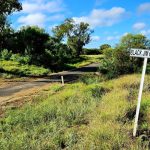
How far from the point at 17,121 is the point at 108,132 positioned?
325 centimetres

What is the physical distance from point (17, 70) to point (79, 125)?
25064 mm

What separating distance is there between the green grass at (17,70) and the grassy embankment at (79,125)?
19001 millimetres

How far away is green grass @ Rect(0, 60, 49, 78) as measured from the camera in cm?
3408

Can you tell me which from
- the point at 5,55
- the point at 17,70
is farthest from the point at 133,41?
the point at 5,55

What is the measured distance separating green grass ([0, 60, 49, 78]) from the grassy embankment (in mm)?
19001

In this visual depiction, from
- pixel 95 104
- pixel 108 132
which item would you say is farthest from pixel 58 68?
pixel 108 132

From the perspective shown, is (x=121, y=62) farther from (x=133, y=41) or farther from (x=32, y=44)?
(x=32, y=44)

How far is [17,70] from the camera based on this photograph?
36.1 meters

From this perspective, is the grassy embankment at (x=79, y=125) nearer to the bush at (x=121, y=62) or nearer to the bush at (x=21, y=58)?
the bush at (x=121, y=62)

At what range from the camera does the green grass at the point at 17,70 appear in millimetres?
34075

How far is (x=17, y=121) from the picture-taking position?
12.0 meters

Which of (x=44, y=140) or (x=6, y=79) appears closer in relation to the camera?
(x=44, y=140)

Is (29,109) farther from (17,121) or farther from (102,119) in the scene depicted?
(102,119)

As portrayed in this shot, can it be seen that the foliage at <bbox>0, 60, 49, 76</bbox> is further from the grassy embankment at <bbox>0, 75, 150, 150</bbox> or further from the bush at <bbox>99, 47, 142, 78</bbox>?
the grassy embankment at <bbox>0, 75, 150, 150</bbox>
